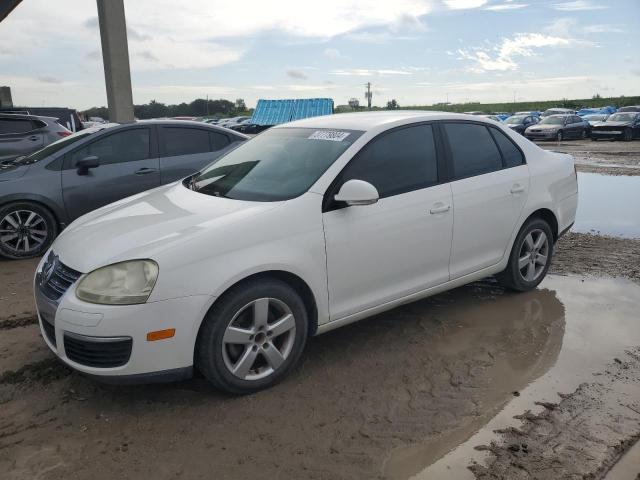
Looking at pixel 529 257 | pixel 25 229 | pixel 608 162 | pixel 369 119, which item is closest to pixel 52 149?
pixel 25 229

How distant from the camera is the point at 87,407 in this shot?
3.16 m

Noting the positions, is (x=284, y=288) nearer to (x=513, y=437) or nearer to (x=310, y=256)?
(x=310, y=256)

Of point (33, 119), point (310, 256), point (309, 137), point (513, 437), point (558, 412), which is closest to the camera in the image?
point (513, 437)

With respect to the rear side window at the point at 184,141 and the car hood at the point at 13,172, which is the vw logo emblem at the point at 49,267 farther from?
the rear side window at the point at 184,141

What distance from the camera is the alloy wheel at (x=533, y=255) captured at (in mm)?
4844

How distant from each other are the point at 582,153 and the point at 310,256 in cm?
1914

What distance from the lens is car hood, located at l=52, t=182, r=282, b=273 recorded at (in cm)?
303

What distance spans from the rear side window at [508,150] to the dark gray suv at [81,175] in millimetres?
3929

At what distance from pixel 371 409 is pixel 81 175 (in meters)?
4.91

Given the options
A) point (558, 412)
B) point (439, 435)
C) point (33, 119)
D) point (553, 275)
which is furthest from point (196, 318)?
point (33, 119)

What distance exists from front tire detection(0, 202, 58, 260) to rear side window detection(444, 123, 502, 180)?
4.72 m

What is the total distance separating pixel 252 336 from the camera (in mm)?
3180

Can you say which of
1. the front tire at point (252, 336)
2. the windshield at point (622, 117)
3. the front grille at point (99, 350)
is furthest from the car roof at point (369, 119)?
the windshield at point (622, 117)

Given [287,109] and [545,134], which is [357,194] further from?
[287,109]
